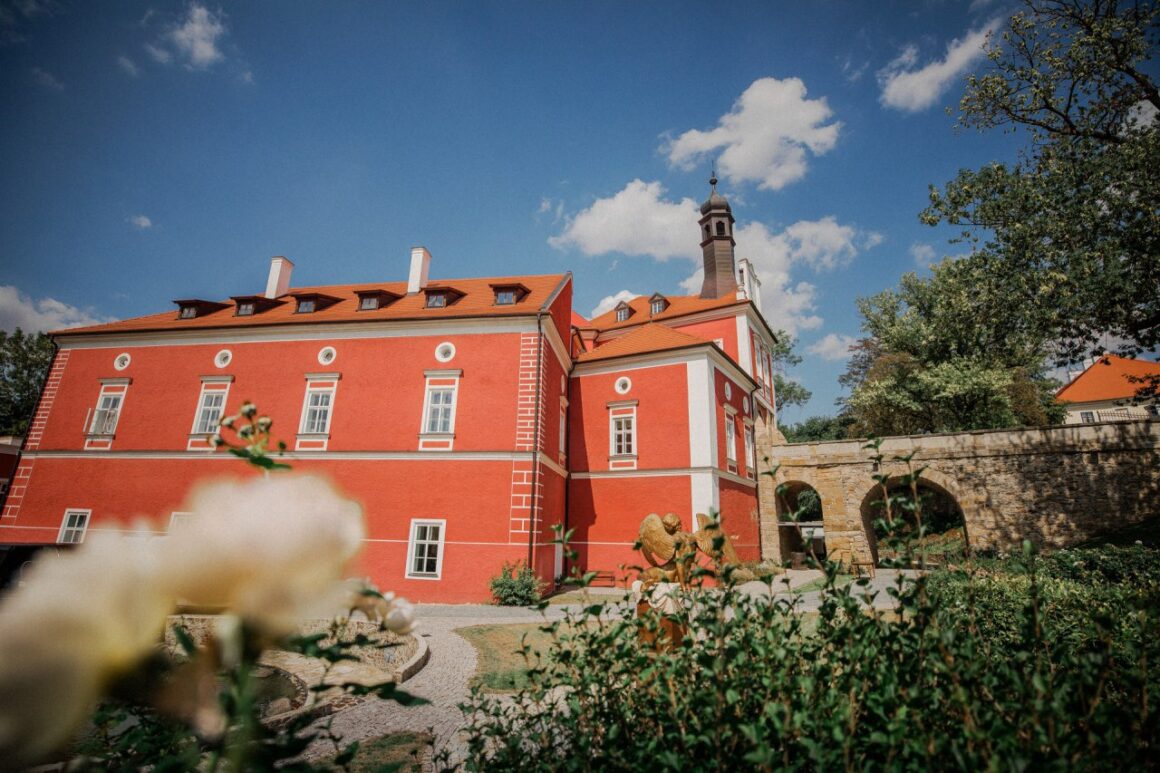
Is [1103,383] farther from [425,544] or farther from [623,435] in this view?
[425,544]

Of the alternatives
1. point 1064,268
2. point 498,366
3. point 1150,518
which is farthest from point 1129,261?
point 498,366

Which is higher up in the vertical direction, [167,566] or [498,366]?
[498,366]

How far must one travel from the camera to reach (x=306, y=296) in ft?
65.8

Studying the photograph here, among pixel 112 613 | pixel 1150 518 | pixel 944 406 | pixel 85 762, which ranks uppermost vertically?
pixel 944 406

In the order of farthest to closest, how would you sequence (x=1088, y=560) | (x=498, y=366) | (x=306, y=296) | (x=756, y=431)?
(x=756, y=431) < (x=306, y=296) < (x=498, y=366) < (x=1088, y=560)

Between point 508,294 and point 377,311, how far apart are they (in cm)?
475

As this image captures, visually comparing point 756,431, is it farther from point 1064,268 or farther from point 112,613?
point 112,613

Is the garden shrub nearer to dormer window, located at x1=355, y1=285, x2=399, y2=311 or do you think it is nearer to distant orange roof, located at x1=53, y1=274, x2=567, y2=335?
distant orange roof, located at x1=53, y1=274, x2=567, y2=335

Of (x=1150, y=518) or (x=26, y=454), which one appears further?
(x=26, y=454)

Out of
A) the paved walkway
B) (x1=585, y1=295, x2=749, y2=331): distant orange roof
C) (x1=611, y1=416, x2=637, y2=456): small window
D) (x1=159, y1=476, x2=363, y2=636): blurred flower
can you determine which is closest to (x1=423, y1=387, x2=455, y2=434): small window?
the paved walkway

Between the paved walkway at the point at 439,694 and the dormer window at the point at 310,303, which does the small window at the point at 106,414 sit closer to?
the dormer window at the point at 310,303

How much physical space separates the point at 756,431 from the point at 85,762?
24058mm

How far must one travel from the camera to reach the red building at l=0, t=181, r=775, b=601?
15523 millimetres

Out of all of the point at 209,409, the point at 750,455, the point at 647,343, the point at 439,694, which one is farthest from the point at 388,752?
the point at 750,455
